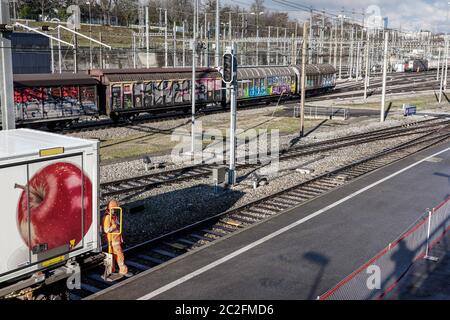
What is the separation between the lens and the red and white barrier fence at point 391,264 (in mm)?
8953

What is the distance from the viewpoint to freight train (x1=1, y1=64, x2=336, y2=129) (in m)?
28.1

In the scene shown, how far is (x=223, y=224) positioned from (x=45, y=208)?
665cm

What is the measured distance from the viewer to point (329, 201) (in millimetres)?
15828

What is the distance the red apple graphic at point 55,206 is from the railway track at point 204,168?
24.0 ft

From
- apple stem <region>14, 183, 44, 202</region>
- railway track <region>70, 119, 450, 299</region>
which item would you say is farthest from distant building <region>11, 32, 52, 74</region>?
apple stem <region>14, 183, 44, 202</region>

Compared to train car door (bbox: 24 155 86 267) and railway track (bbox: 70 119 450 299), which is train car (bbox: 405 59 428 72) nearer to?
railway track (bbox: 70 119 450 299)

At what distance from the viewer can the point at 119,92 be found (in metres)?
32.6

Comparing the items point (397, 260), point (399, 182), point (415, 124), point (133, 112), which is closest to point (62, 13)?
point (133, 112)

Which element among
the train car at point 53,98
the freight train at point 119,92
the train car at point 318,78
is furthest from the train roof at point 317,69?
the train car at point 53,98

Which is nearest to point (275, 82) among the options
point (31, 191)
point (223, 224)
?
point (223, 224)

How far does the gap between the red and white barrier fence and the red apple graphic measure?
443 cm

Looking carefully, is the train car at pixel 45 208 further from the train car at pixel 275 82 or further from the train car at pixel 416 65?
the train car at pixel 416 65

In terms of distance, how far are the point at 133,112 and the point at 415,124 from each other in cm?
2009

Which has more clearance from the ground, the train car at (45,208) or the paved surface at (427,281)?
the train car at (45,208)
